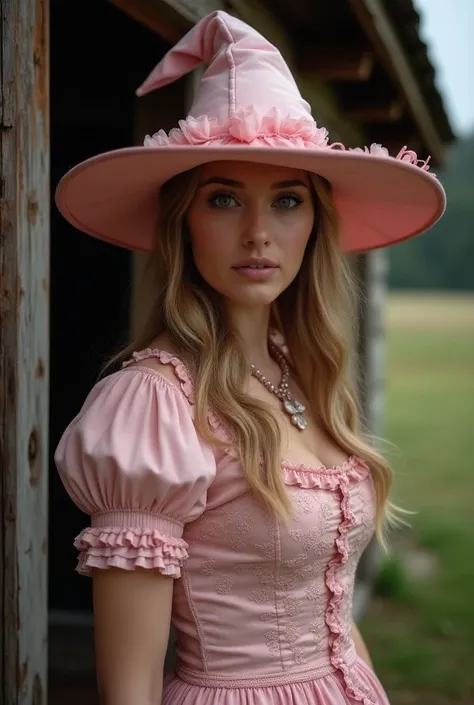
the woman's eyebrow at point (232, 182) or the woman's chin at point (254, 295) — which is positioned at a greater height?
the woman's eyebrow at point (232, 182)

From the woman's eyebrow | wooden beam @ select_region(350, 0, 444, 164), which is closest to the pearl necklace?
the woman's eyebrow

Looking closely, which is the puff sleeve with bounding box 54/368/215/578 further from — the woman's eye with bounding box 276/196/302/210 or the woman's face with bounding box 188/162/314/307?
the woman's eye with bounding box 276/196/302/210

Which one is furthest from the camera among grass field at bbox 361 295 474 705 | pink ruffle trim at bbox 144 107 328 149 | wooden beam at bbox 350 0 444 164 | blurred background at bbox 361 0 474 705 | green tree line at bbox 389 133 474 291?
green tree line at bbox 389 133 474 291

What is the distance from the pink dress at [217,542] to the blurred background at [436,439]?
858mm

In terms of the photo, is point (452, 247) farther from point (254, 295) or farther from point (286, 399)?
point (254, 295)

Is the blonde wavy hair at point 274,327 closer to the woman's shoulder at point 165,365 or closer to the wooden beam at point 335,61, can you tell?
the woman's shoulder at point 165,365

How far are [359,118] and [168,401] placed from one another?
377 centimetres

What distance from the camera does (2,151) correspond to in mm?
1707

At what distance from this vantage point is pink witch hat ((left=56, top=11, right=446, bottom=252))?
167 cm

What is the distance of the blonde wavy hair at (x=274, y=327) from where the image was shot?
169cm

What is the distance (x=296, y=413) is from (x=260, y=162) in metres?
0.52

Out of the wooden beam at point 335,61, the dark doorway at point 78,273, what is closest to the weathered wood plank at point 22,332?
the dark doorway at point 78,273

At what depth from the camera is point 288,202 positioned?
1805mm

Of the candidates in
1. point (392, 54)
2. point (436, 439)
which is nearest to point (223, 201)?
point (392, 54)
